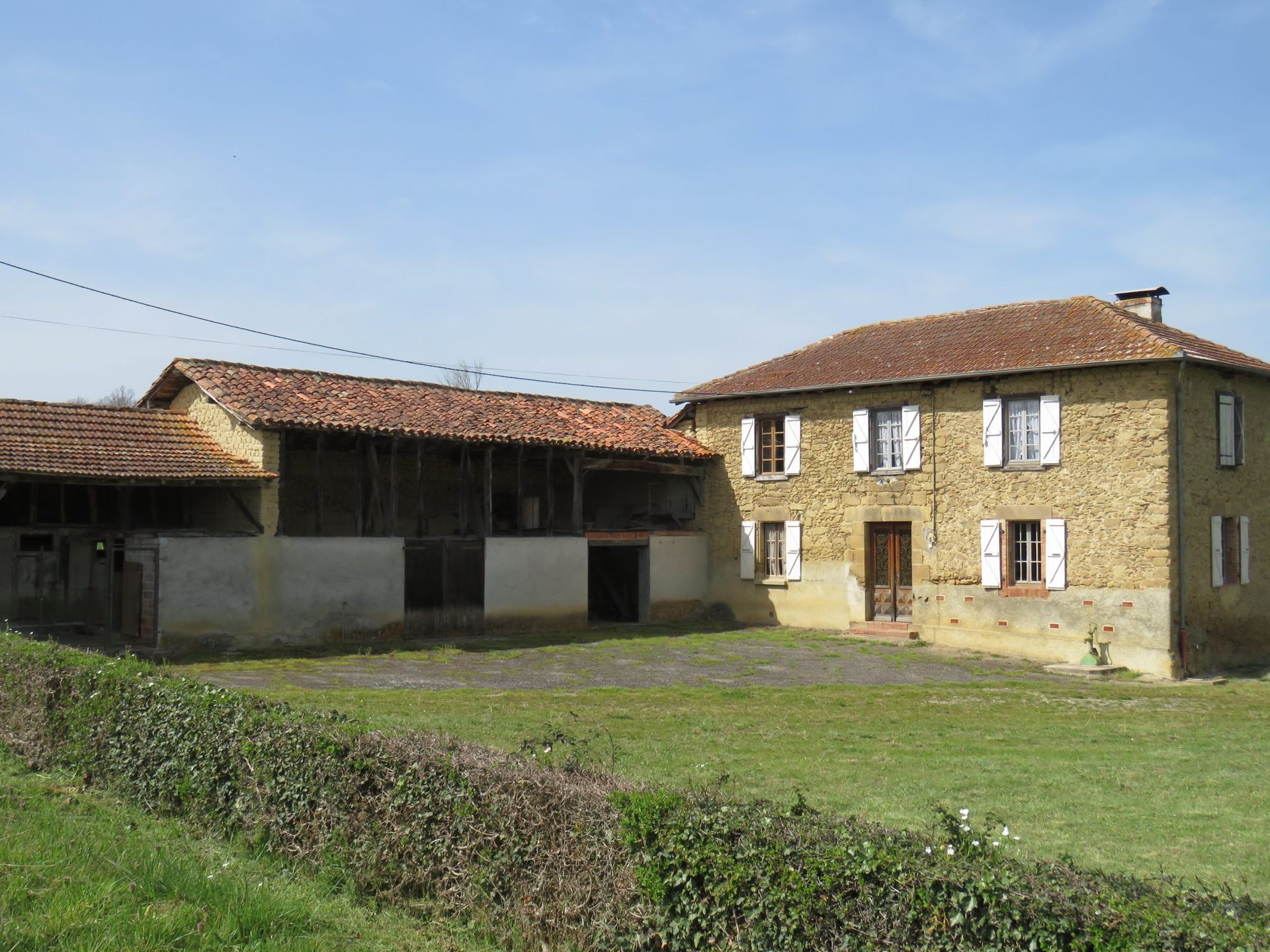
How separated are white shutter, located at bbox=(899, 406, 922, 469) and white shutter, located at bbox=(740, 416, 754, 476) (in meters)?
3.53

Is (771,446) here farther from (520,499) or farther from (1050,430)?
(1050,430)

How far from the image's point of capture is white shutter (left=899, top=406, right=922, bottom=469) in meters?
20.5

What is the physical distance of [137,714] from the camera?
7.96 metres

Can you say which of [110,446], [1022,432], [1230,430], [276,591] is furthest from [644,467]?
[1230,430]

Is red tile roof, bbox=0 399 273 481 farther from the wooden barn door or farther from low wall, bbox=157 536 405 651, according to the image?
the wooden barn door

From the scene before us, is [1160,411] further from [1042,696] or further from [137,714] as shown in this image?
[137,714]

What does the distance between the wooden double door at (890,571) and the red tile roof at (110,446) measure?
443 inches

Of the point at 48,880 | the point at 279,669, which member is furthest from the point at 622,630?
the point at 48,880

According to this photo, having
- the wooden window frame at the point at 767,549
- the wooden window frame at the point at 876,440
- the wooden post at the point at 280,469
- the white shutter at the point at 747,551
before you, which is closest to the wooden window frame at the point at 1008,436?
the wooden window frame at the point at 876,440

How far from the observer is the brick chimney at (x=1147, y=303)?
20.7 m

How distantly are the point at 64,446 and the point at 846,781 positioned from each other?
13156mm

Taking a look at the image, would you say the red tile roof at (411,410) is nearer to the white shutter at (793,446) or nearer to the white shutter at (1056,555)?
the white shutter at (793,446)

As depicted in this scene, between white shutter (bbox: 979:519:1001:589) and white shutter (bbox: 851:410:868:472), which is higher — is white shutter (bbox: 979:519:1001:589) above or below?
below

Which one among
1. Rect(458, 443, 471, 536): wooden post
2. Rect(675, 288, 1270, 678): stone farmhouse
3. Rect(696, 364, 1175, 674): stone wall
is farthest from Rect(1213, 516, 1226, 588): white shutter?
Rect(458, 443, 471, 536): wooden post
